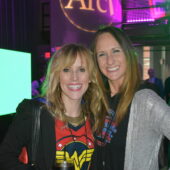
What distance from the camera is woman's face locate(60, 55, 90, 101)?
5.85 ft

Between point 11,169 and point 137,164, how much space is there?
0.78 m

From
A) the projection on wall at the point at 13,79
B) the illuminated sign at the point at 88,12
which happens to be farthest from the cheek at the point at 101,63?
the illuminated sign at the point at 88,12

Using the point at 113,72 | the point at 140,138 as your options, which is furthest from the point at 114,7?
the point at 140,138

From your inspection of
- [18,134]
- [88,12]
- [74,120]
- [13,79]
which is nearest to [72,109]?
[74,120]

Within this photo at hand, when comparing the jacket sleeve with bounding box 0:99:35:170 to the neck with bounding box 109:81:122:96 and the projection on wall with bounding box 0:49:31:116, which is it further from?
the projection on wall with bounding box 0:49:31:116

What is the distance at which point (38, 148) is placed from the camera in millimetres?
1569

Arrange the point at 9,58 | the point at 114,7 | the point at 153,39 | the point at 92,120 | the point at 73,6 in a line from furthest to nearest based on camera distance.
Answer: the point at 153,39
the point at 114,7
the point at 73,6
the point at 9,58
the point at 92,120

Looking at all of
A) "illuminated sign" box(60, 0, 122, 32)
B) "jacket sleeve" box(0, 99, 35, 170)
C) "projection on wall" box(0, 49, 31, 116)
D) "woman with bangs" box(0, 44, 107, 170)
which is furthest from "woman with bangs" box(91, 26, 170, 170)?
"illuminated sign" box(60, 0, 122, 32)

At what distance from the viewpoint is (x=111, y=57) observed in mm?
1853

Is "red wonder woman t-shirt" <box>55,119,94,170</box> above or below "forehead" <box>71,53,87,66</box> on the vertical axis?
below

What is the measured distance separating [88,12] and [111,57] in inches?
168

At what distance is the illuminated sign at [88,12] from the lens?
5.62 metres

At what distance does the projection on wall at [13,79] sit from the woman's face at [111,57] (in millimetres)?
1413

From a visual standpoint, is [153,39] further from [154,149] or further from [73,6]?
[154,149]
